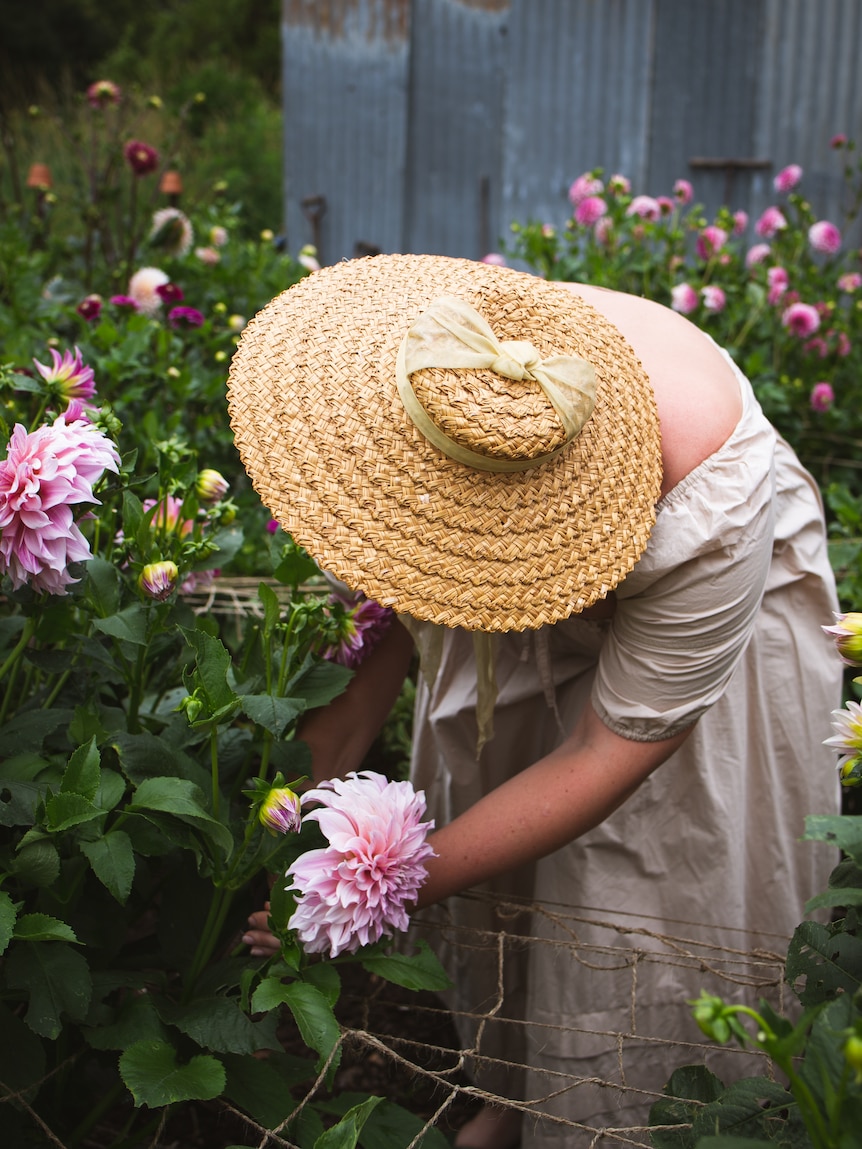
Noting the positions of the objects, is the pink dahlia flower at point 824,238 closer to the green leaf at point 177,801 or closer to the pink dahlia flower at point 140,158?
the pink dahlia flower at point 140,158

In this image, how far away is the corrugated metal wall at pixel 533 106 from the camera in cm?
551

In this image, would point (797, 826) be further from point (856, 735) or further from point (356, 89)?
point (356, 89)

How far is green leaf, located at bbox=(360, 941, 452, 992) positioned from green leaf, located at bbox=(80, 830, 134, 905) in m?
0.23

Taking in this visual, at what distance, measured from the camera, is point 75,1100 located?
1088 millimetres

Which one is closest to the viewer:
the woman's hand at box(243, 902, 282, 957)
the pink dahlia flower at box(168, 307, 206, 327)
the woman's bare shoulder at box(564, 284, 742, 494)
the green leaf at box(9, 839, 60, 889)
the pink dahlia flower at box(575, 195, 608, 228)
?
the green leaf at box(9, 839, 60, 889)

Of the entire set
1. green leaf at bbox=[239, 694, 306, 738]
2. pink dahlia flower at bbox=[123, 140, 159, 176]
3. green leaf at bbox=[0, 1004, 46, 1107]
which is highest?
pink dahlia flower at bbox=[123, 140, 159, 176]

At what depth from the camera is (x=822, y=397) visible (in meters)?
2.69

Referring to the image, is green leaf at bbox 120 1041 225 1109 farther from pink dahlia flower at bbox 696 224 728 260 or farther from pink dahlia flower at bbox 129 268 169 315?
pink dahlia flower at bbox 696 224 728 260

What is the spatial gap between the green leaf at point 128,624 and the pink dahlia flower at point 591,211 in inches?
91.9

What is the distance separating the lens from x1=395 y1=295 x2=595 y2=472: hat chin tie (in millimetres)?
932

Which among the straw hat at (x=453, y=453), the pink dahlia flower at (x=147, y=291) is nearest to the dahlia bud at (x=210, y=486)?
the straw hat at (x=453, y=453)

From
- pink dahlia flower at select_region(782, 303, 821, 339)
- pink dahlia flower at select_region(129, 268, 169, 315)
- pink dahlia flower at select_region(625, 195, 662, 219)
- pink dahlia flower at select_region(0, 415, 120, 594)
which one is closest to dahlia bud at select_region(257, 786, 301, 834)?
pink dahlia flower at select_region(0, 415, 120, 594)

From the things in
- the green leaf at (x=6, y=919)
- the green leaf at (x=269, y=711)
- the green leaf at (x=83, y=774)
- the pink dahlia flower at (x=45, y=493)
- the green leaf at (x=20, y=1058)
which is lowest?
the green leaf at (x=20, y=1058)

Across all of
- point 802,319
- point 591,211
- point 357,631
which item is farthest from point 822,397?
point 357,631
